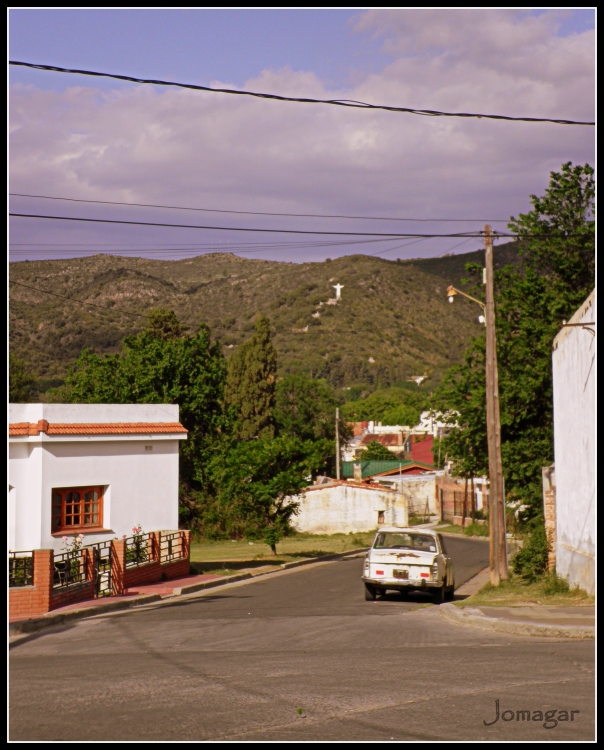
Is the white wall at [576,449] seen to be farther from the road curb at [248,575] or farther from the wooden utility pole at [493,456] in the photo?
the road curb at [248,575]

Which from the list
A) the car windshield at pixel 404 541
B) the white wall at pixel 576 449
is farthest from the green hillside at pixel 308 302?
the white wall at pixel 576 449

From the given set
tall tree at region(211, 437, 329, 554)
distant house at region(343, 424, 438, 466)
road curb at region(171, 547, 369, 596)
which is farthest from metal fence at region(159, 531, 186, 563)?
distant house at region(343, 424, 438, 466)

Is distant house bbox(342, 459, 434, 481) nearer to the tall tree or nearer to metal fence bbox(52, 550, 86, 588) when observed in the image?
the tall tree

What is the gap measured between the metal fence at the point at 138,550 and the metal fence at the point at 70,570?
1.83m

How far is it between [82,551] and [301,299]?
138m

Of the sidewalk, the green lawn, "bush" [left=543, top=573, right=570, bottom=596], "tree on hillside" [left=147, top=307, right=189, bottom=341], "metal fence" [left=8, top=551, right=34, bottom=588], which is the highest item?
"tree on hillside" [left=147, top=307, right=189, bottom=341]

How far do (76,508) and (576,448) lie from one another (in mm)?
12673

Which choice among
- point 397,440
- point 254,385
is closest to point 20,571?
point 254,385

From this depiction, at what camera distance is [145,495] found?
942 inches

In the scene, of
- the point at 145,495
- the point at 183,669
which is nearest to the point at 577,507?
the point at 183,669

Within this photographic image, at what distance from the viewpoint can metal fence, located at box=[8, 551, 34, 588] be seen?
1620 centimetres

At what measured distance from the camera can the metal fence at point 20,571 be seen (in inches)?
638

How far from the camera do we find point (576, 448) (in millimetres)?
17094

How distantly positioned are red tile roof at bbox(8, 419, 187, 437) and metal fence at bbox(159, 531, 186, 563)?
9.37 ft
